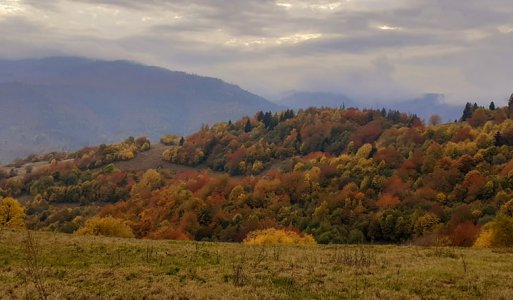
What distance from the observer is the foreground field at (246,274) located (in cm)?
2052

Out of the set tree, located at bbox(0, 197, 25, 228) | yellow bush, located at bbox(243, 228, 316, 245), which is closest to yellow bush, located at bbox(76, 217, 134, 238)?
yellow bush, located at bbox(243, 228, 316, 245)

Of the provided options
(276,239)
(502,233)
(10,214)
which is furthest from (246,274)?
(10,214)

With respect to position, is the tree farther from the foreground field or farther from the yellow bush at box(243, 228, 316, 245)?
the foreground field

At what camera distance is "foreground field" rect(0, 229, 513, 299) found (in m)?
20.5

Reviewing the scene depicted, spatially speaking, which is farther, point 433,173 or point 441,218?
point 433,173

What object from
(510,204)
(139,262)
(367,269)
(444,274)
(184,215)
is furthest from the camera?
(184,215)

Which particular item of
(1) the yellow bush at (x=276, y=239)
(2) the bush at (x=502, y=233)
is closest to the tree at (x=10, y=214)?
(1) the yellow bush at (x=276, y=239)

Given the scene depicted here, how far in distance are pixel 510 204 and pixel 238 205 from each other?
322ft

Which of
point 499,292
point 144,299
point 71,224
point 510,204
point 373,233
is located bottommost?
point 71,224

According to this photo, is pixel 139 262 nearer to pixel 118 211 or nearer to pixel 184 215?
pixel 184 215

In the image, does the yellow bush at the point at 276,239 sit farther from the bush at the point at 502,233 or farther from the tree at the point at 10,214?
the tree at the point at 10,214

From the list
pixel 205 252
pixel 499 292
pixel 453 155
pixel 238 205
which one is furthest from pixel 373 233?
pixel 499 292

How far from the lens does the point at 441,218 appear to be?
142 meters

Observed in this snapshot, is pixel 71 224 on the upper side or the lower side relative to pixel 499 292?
lower
